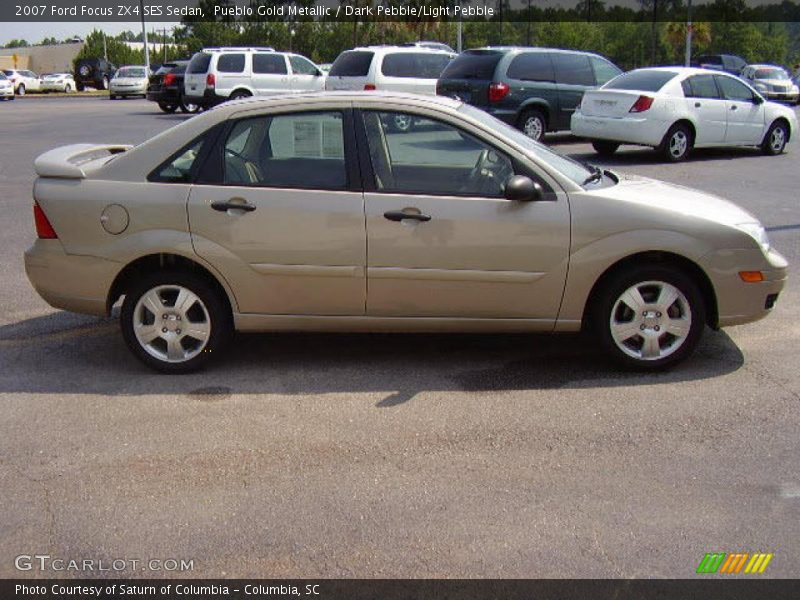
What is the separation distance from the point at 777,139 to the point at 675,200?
40.0 feet

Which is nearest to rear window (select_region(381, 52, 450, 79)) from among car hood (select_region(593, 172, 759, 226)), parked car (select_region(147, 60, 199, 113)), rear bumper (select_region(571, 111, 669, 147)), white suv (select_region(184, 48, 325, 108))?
white suv (select_region(184, 48, 325, 108))

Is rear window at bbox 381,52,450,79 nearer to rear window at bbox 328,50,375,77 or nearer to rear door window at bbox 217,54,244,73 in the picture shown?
rear window at bbox 328,50,375,77

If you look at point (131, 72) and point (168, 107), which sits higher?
point (131, 72)

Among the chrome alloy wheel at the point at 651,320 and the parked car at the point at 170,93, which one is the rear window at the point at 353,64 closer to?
Result: the parked car at the point at 170,93

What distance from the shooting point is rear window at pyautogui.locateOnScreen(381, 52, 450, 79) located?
64.8 feet

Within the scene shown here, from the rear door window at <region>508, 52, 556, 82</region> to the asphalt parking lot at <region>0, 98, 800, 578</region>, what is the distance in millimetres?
11049

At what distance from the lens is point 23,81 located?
49.8 meters

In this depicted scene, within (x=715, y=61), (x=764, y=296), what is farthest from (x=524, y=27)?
(x=764, y=296)

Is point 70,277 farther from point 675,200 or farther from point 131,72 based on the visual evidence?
point 131,72

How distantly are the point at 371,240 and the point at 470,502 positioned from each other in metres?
1.82

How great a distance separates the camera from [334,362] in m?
5.76

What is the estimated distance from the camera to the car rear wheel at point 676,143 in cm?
1498

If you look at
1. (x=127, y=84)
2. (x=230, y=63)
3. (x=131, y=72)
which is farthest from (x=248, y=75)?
(x=131, y=72)

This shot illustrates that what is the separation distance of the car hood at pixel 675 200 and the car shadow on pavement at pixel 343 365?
891 millimetres
